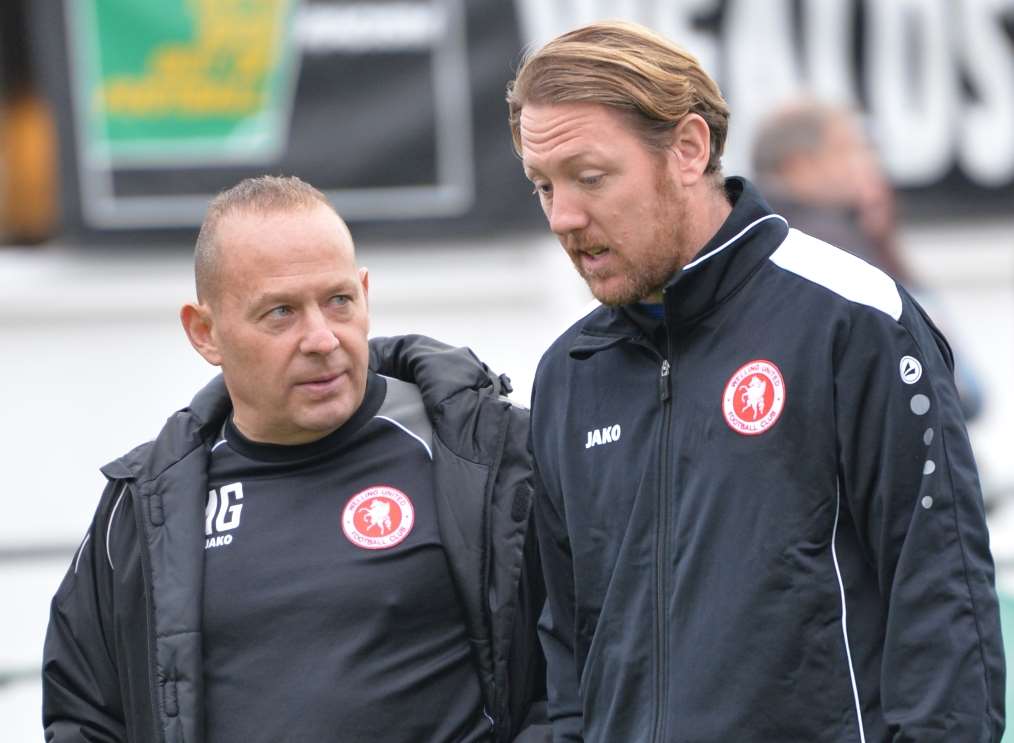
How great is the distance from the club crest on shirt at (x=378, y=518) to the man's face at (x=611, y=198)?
55 centimetres

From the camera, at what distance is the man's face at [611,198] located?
203 cm

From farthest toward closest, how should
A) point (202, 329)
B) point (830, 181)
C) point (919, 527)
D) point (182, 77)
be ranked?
point (182, 77) → point (830, 181) → point (202, 329) → point (919, 527)

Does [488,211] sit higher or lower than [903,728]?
higher

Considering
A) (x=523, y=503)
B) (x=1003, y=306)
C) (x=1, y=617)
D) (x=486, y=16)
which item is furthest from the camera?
(x=1003, y=306)

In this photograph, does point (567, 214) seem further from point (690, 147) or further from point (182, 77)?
point (182, 77)

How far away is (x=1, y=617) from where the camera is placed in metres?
5.21

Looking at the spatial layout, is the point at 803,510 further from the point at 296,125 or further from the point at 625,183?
the point at 296,125

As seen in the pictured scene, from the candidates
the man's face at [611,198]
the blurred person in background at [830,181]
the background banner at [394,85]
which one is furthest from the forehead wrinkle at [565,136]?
the background banner at [394,85]

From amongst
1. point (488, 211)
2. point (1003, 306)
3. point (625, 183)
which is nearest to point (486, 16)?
point (488, 211)

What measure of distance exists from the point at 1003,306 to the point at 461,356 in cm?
392

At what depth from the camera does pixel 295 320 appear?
96.7 inches

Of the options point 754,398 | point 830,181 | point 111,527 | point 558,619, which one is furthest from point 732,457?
point 830,181

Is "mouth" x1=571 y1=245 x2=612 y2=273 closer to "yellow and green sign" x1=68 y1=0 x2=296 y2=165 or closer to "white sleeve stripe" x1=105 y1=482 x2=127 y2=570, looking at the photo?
"white sleeve stripe" x1=105 y1=482 x2=127 y2=570

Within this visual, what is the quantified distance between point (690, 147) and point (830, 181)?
2.42 m
